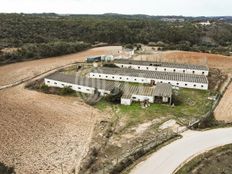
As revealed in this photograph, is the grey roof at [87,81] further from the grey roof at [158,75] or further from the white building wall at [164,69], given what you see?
the white building wall at [164,69]

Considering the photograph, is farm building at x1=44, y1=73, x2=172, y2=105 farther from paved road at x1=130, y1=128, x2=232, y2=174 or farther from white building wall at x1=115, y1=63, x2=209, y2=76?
paved road at x1=130, y1=128, x2=232, y2=174

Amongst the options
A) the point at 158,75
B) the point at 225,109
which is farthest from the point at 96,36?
the point at 225,109

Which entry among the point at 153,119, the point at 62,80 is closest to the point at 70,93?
the point at 62,80

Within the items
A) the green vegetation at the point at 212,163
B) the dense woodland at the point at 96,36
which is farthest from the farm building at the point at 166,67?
the green vegetation at the point at 212,163

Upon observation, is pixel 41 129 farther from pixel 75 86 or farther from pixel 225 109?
pixel 225 109

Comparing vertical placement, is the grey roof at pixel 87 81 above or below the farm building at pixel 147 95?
above

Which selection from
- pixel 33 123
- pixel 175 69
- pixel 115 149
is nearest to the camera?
pixel 115 149

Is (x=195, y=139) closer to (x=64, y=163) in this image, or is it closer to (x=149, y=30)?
(x=64, y=163)
